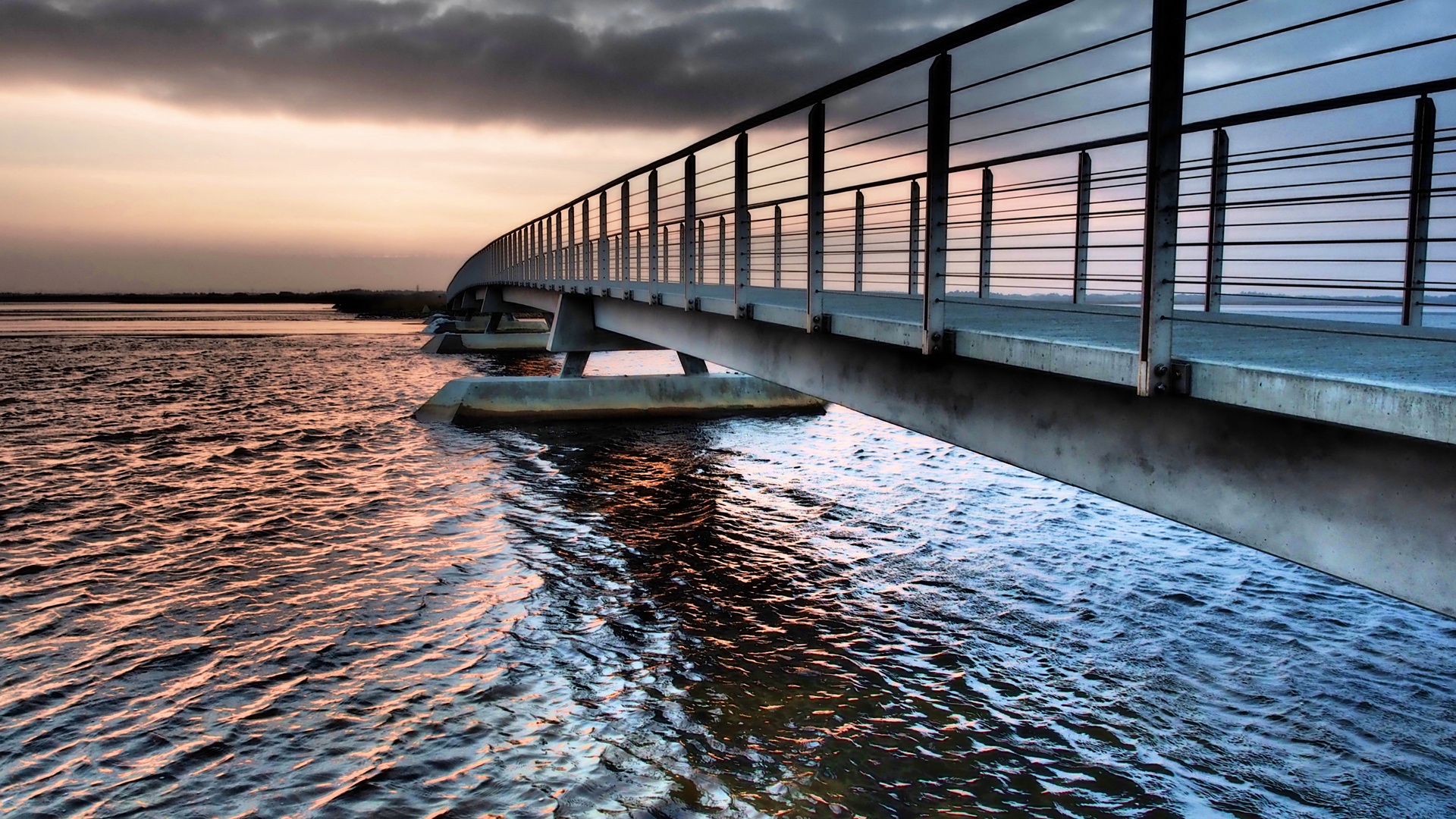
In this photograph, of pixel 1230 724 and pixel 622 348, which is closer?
pixel 1230 724

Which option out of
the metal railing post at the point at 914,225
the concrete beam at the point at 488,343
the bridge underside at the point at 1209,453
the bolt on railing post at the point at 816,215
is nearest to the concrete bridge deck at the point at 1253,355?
the bridge underside at the point at 1209,453

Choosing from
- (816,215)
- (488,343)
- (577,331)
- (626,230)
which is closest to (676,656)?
(816,215)

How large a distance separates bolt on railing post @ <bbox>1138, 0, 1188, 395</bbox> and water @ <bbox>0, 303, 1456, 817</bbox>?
10.1 feet

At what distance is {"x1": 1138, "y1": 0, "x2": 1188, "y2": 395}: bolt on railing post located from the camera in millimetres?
4215

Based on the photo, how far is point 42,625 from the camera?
324 inches

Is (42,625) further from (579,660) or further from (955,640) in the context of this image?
(955,640)

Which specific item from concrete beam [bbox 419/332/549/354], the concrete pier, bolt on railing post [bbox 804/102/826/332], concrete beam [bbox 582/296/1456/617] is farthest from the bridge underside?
concrete beam [bbox 419/332/549/354]

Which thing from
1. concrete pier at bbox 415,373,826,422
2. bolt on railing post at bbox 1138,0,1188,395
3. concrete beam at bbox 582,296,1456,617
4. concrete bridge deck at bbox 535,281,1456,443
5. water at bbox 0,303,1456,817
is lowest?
water at bbox 0,303,1456,817

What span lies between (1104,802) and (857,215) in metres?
7.69

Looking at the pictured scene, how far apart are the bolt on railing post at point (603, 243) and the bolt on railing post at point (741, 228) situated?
7.60m

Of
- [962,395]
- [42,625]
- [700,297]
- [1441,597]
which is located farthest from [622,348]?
[1441,597]

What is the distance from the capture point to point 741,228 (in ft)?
29.5

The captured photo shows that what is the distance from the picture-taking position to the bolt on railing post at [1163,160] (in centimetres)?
421

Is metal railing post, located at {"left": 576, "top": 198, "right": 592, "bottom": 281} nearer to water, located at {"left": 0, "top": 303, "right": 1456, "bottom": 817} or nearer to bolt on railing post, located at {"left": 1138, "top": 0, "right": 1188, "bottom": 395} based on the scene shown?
water, located at {"left": 0, "top": 303, "right": 1456, "bottom": 817}
